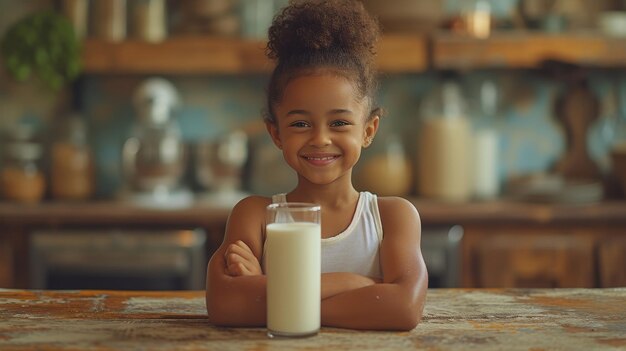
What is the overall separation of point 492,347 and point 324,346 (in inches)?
8.0

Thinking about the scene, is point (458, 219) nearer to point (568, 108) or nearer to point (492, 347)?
point (568, 108)

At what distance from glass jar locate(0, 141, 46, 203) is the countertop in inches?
8.5

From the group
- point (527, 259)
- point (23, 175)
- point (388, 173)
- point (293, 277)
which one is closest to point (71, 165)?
point (23, 175)

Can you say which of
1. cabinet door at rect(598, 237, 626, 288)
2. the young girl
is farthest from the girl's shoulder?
cabinet door at rect(598, 237, 626, 288)

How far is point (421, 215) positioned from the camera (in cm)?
293

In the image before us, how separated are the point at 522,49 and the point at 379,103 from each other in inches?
21.7

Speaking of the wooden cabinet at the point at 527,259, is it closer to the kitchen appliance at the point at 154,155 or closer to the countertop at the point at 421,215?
the countertop at the point at 421,215

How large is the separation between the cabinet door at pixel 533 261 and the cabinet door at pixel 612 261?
3 centimetres

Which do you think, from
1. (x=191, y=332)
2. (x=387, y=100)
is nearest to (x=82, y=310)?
(x=191, y=332)

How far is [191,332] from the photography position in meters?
1.17

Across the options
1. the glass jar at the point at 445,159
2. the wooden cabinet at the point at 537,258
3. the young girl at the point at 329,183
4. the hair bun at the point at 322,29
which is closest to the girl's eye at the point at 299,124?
the young girl at the point at 329,183

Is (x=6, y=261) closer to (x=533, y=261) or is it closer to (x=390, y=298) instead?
(x=533, y=261)

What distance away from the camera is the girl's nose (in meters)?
1.25

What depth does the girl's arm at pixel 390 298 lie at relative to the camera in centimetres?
118
